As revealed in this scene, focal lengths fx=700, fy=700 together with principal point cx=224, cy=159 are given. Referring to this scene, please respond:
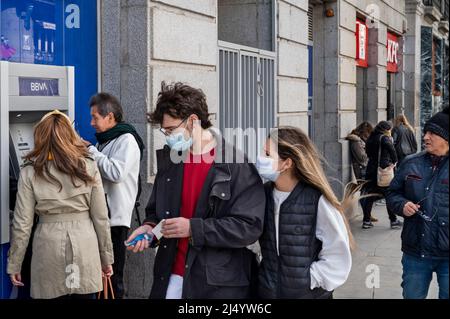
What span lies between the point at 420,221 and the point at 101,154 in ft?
7.36

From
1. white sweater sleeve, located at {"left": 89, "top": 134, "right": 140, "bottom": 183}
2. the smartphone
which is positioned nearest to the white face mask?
the smartphone

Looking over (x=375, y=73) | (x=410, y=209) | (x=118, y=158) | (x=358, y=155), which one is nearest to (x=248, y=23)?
(x=358, y=155)

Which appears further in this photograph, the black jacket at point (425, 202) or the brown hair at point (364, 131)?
the brown hair at point (364, 131)

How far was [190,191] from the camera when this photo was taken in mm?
3365

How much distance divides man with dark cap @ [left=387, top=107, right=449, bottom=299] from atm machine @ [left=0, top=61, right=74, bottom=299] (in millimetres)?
2357

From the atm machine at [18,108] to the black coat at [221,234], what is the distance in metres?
1.32

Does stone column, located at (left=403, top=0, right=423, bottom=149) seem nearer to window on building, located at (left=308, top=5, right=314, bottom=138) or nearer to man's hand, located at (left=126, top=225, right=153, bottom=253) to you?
window on building, located at (left=308, top=5, right=314, bottom=138)

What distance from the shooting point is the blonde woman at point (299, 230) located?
324 cm

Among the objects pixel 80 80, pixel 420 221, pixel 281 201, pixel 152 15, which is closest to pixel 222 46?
pixel 152 15

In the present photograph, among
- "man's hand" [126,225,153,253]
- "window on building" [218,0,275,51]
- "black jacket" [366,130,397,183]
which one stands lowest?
"man's hand" [126,225,153,253]

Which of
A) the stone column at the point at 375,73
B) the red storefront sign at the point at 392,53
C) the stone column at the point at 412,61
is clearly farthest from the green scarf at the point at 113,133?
the stone column at the point at 412,61

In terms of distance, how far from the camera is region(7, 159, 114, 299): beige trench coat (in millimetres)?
4074

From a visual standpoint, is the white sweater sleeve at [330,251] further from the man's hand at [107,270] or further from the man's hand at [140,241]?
the man's hand at [107,270]
